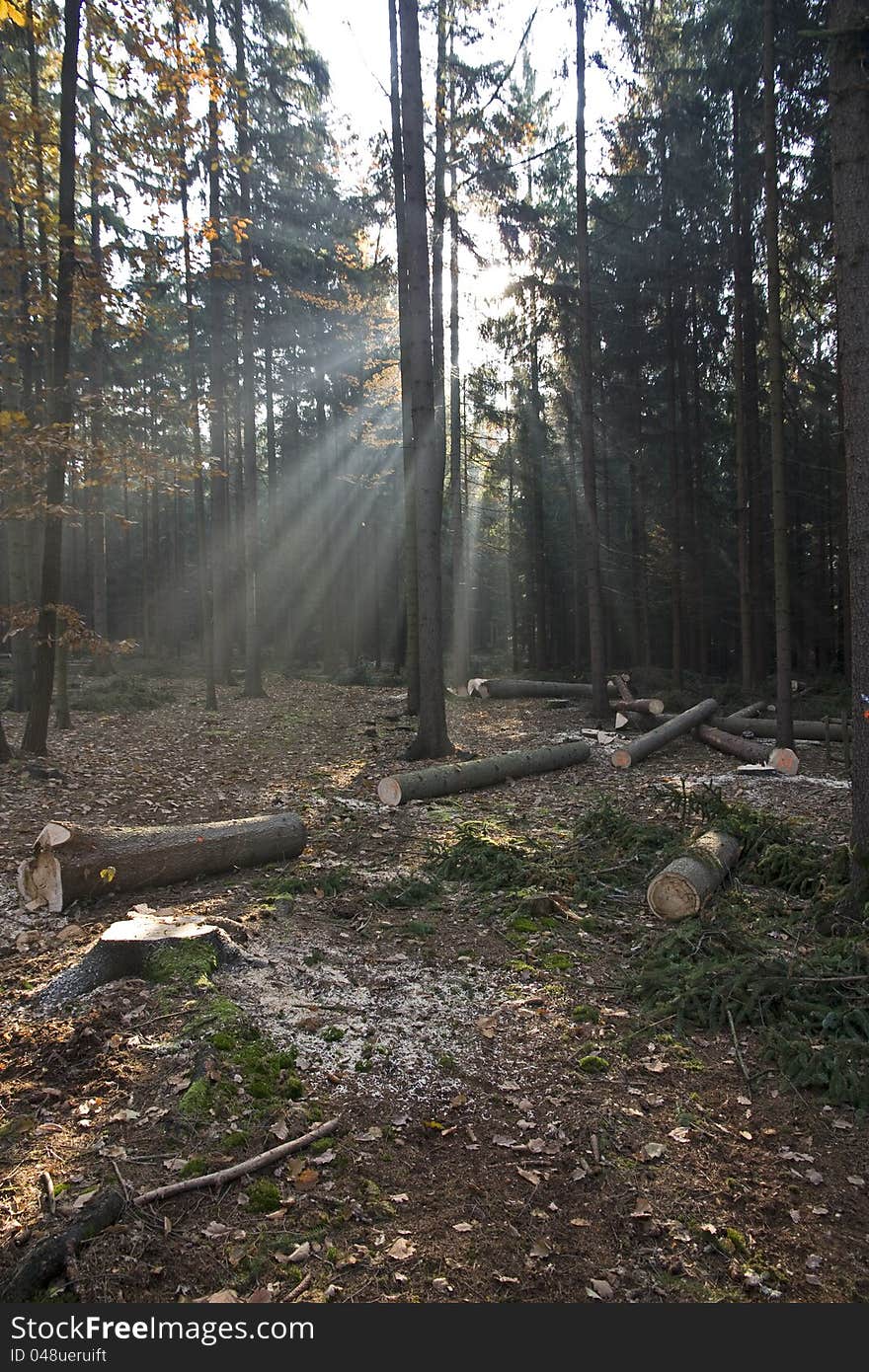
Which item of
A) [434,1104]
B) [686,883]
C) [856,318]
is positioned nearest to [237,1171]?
[434,1104]

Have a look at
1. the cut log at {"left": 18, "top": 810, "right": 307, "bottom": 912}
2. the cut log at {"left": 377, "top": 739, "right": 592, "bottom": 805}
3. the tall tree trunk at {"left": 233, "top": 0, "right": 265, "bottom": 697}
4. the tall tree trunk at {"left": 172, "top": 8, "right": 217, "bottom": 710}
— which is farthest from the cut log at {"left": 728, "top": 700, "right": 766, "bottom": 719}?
the tall tree trunk at {"left": 233, "top": 0, "right": 265, "bottom": 697}

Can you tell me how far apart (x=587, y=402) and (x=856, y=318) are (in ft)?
34.5

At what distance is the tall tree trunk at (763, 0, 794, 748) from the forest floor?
5.60m

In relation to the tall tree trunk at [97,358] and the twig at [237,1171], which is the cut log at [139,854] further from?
A: the tall tree trunk at [97,358]

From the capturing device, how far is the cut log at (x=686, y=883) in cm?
591

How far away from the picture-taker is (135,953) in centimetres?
481

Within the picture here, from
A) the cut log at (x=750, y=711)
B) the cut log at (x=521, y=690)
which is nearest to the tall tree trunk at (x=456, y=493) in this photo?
the cut log at (x=521, y=690)

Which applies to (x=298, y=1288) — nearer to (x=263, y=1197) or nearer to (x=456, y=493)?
(x=263, y=1197)

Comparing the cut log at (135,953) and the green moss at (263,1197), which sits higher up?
the cut log at (135,953)

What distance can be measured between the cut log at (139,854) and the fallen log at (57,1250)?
3.31m

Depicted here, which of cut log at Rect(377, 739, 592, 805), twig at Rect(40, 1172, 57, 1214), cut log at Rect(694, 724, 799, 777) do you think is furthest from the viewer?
cut log at Rect(694, 724, 799, 777)

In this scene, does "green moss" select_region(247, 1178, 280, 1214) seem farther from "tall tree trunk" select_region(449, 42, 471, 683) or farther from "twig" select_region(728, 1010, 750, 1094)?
"tall tree trunk" select_region(449, 42, 471, 683)

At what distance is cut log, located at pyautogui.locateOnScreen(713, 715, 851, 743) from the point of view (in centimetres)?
1317

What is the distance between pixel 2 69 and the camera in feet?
43.6
